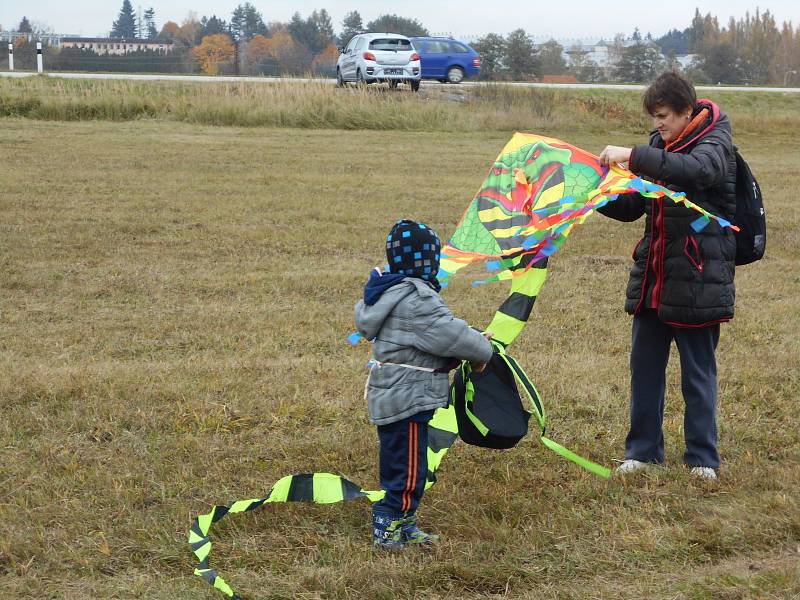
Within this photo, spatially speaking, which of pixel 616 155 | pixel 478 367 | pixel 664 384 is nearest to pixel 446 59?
pixel 664 384

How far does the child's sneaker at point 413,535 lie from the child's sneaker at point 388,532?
0.02 m

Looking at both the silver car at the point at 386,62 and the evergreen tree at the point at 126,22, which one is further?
the evergreen tree at the point at 126,22

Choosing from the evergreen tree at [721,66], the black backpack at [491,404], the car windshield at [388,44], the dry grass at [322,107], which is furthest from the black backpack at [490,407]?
the evergreen tree at [721,66]

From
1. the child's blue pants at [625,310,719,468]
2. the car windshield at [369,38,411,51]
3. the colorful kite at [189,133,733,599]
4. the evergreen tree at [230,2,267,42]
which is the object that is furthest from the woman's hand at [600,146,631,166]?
the evergreen tree at [230,2,267,42]

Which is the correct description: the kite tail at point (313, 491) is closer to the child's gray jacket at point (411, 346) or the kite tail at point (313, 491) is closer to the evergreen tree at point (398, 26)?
the child's gray jacket at point (411, 346)

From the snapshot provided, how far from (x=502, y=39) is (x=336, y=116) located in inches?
947

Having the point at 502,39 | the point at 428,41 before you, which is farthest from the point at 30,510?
the point at 502,39

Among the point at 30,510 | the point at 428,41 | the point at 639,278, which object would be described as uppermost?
the point at 428,41

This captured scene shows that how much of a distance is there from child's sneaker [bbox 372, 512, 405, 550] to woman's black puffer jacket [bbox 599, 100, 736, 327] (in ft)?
4.87

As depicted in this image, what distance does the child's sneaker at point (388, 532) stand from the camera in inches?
152

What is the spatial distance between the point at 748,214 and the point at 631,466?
1.32m

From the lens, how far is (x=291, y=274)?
877cm

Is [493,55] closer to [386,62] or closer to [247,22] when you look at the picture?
[386,62]

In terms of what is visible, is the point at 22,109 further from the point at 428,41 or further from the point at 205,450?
the point at 205,450
